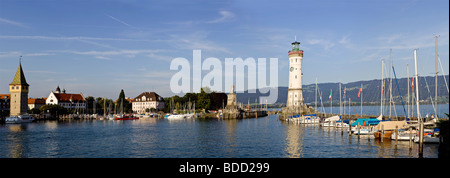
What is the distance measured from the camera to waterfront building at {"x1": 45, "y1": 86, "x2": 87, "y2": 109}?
15756 cm

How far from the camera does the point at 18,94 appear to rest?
125 meters

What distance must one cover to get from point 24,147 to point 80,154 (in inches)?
463

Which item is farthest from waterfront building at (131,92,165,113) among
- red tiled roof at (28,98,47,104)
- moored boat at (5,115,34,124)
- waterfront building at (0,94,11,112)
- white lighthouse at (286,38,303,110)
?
white lighthouse at (286,38,303,110)

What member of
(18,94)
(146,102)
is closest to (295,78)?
(146,102)

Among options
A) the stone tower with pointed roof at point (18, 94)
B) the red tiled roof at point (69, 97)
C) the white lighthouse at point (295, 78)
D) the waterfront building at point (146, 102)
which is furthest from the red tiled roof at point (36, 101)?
the white lighthouse at point (295, 78)

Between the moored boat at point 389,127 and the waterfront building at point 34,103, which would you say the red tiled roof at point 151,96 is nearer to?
the waterfront building at point 34,103

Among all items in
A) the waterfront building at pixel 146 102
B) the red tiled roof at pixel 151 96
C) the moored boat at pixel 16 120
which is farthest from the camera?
the red tiled roof at pixel 151 96

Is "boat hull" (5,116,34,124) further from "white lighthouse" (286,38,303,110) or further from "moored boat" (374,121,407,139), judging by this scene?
"moored boat" (374,121,407,139)

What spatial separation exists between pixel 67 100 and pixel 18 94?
37.1 m

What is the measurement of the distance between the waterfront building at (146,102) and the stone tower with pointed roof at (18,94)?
198ft

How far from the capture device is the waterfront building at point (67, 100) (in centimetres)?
15756

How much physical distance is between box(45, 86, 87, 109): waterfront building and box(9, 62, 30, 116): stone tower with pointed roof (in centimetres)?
2988
